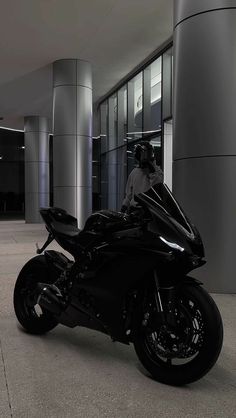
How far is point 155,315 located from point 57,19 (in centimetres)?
854

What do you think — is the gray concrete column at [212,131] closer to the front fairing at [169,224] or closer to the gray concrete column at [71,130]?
the front fairing at [169,224]

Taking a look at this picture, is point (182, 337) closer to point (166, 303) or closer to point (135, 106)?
point (166, 303)

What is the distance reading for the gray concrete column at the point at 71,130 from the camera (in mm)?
12180

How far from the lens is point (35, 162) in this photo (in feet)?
68.2

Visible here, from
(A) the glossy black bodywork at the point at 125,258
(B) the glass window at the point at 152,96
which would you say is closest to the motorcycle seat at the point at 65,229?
(A) the glossy black bodywork at the point at 125,258

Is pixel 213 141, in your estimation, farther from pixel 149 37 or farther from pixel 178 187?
pixel 149 37

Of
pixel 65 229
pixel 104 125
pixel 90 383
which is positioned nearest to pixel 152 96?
pixel 104 125

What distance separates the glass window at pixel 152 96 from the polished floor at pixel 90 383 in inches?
387

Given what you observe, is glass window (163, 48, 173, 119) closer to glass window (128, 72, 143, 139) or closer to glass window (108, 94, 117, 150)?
glass window (128, 72, 143, 139)

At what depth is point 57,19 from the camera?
9805 millimetres

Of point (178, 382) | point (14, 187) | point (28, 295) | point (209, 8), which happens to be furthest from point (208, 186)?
point (14, 187)

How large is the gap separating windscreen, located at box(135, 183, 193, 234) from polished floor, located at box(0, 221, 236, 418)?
1071 mm

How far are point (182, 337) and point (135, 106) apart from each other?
43.6ft

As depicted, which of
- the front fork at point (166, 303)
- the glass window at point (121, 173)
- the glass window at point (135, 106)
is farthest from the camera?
the glass window at point (121, 173)
